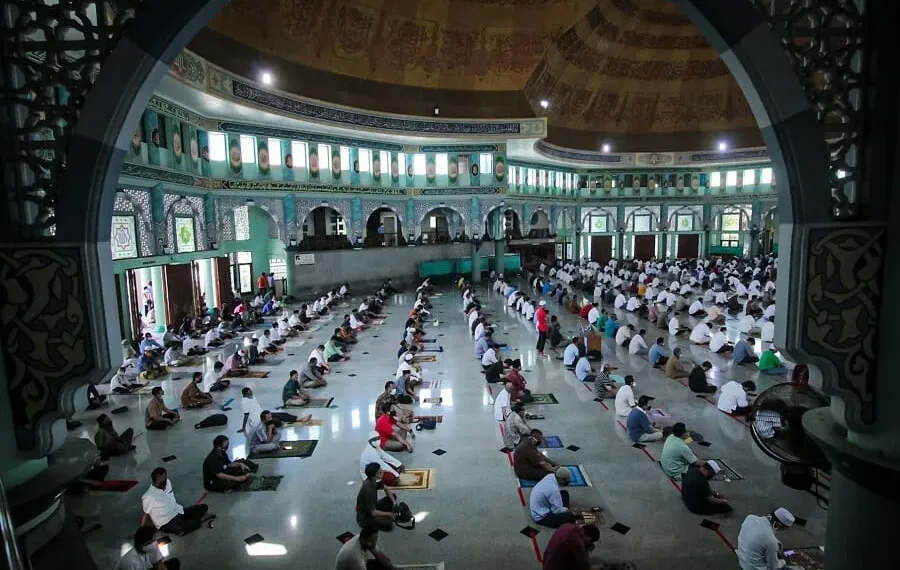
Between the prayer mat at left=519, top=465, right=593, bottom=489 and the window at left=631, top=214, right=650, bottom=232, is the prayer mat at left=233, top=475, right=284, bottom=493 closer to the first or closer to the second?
the prayer mat at left=519, top=465, right=593, bottom=489

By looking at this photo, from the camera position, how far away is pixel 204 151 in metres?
16.2

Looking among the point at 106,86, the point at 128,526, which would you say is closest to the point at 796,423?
the point at 106,86

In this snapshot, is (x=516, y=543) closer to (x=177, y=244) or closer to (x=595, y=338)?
(x=595, y=338)

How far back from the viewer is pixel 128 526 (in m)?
4.99

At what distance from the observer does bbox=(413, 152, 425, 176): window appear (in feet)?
73.0

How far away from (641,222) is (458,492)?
30423mm

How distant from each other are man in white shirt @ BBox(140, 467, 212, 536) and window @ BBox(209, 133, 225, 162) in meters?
14.0

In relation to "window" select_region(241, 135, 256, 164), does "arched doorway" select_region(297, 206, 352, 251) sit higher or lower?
lower

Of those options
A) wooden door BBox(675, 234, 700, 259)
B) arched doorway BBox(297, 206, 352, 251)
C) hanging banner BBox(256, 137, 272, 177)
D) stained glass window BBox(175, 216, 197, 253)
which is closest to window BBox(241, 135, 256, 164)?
hanging banner BBox(256, 137, 272, 177)

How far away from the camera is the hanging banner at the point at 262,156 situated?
17.8 metres

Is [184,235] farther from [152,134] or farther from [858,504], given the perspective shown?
[858,504]

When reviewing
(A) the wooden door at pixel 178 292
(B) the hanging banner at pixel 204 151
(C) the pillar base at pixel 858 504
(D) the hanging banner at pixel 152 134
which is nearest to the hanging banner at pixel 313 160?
(B) the hanging banner at pixel 204 151

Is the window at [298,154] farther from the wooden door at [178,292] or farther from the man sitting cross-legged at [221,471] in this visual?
the man sitting cross-legged at [221,471]

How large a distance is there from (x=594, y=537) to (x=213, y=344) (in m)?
11.0
